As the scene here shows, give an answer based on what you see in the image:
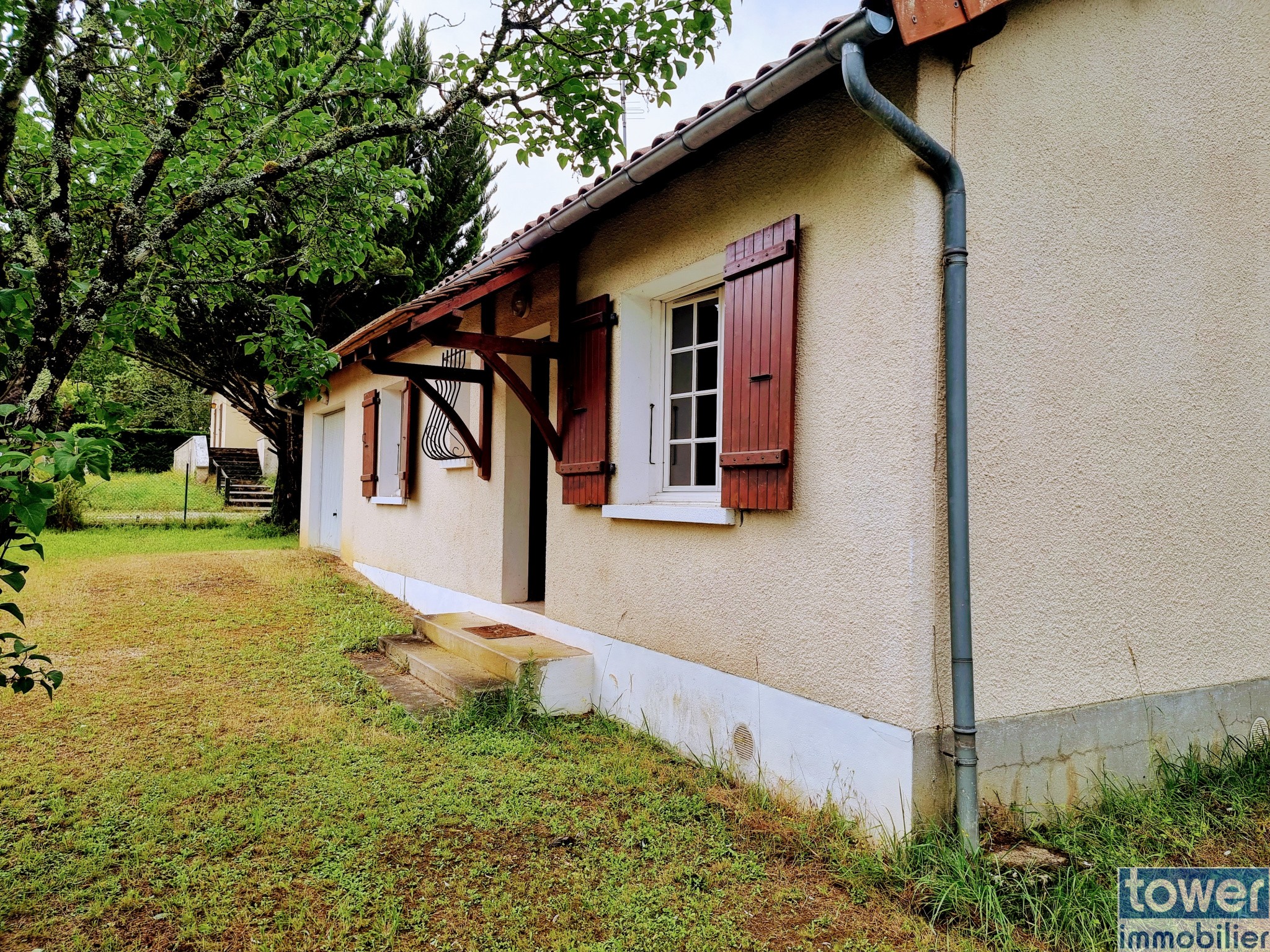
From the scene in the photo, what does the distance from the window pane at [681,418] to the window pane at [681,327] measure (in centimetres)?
36

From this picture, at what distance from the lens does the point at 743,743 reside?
4016 mm

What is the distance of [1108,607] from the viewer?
3.75m

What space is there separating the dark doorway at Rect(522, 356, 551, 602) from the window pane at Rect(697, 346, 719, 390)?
2337 mm

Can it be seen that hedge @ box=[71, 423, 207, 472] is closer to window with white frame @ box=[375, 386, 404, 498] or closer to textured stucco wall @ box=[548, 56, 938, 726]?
window with white frame @ box=[375, 386, 404, 498]

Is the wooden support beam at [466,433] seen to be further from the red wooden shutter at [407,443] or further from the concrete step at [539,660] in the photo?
the red wooden shutter at [407,443]

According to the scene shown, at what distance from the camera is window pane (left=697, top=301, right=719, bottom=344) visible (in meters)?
4.76

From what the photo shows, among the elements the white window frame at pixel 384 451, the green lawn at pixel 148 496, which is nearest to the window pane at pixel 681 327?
the white window frame at pixel 384 451

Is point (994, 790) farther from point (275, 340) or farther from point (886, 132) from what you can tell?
point (275, 340)

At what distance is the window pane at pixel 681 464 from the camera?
4.91 m

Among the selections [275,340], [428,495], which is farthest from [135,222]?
[428,495]

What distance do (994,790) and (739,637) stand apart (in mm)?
1335

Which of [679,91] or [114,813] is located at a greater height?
[679,91]

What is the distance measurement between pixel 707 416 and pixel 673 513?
2.21 feet

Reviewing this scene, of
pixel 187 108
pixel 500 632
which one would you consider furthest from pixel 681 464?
pixel 187 108
